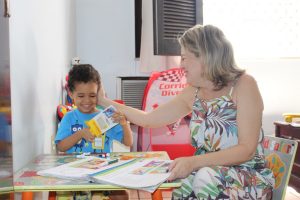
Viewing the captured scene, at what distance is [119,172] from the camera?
1.06m

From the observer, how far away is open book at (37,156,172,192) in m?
0.94

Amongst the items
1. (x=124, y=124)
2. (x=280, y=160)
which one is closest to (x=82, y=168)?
(x=124, y=124)

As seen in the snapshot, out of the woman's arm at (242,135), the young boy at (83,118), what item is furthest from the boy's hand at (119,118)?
the woman's arm at (242,135)

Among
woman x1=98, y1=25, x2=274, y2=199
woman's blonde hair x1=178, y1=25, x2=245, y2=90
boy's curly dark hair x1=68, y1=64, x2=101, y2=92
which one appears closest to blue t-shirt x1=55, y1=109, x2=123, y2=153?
boy's curly dark hair x1=68, y1=64, x2=101, y2=92

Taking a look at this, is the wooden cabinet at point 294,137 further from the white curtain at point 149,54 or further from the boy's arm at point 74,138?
the boy's arm at point 74,138

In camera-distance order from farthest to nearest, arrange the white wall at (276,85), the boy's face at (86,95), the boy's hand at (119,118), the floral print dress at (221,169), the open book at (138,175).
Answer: the white wall at (276,85), the boy's face at (86,95), the boy's hand at (119,118), the floral print dress at (221,169), the open book at (138,175)

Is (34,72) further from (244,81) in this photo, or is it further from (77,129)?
(244,81)

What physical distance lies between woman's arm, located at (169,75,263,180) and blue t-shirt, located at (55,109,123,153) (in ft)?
1.95

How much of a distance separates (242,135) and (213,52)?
288mm

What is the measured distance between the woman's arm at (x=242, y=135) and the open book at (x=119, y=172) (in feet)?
0.28

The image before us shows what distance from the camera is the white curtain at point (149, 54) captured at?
2.85 metres

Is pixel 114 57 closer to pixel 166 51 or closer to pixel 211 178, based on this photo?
pixel 166 51

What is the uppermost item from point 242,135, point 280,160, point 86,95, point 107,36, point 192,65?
point 107,36

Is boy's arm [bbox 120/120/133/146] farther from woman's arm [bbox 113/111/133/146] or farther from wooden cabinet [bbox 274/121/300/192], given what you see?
wooden cabinet [bbox 274/121/300/192]
